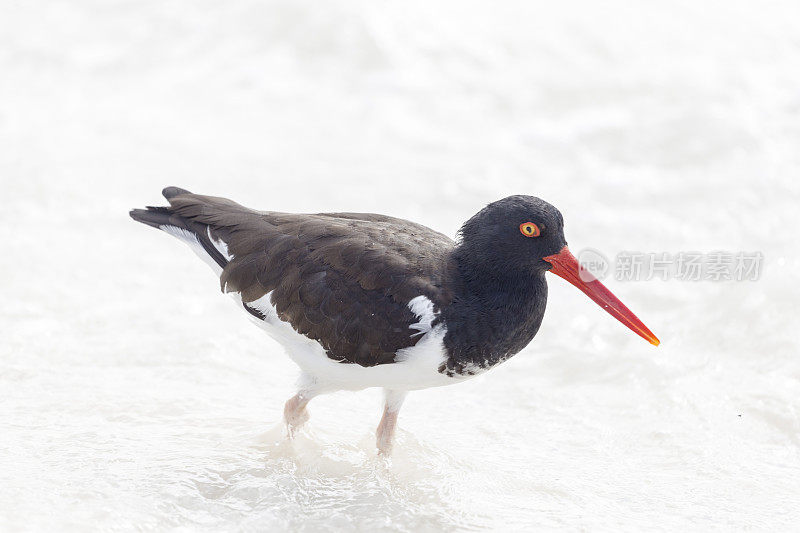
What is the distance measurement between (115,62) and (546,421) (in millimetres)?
7567

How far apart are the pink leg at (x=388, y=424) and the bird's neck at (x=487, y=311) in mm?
682

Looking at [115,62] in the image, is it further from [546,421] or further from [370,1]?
[546,421]

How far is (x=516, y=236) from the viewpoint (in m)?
4.63

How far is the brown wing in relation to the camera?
4.56m

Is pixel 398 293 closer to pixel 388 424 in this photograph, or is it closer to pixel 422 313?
pixel 422 313

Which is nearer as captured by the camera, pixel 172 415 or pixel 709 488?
pixel 709 488

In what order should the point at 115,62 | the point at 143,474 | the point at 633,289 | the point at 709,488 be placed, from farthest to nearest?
the point at 115,62
the point at 633,289
the point at 709,488
the point at 143,474

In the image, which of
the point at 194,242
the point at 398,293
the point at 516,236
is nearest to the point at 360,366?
the point at 398,293

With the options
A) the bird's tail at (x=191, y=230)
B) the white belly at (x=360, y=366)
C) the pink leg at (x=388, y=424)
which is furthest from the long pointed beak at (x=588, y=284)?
the bird's tail at (x=191, y=230)

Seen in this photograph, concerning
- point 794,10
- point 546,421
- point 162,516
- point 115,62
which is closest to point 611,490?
point 546,421

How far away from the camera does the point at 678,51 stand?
11.2 metres

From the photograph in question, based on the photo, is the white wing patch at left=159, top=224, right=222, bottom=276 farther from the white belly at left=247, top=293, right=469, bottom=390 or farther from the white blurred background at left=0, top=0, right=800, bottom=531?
the white blurred background at left=0, top=0, right=800, bottom=531

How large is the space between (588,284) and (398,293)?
40.9 inches

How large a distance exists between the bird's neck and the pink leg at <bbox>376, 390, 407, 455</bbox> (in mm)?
682
